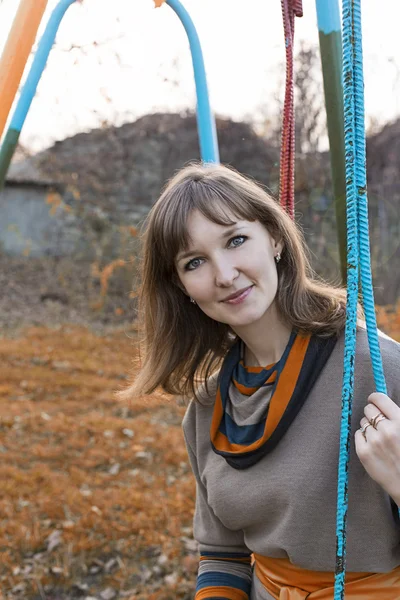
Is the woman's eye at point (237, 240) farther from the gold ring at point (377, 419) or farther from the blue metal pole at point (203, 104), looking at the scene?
the blue metal pole at point (203, 104)

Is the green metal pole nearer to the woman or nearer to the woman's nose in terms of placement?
the woman

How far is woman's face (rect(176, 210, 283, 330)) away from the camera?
1289mm

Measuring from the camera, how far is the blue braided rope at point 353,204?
1026 mm

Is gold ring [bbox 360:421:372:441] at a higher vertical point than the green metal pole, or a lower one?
lower

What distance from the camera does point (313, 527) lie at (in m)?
1.27

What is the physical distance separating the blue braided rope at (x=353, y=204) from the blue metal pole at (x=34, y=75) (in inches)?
34.8

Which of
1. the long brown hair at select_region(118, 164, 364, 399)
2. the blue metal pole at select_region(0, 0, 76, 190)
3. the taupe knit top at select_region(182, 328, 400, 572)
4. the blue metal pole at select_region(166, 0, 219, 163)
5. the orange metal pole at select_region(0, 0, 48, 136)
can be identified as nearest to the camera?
the taupe knit top at select_region(182, 328, 400, 572)

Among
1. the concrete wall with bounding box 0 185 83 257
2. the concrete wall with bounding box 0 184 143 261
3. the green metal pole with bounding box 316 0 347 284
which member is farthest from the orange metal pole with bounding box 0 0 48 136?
the concrete wall with bounding box 0 185 83 257

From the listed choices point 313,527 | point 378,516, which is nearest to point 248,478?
point 313,527

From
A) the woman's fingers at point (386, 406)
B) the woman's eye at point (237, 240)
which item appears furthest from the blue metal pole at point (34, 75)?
the woman's fingers at point (386, 406)

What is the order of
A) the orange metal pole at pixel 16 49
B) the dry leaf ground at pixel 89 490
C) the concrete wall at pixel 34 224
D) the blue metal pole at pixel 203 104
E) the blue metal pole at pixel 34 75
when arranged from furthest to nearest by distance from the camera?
the concrete wall at pixel 34 224
the dry leaf ground at pixel 89 490
the blue metal pole at pixel 203 104
the blue metal pole at pixel 34 75
the orange metal pole at pixel 16 49

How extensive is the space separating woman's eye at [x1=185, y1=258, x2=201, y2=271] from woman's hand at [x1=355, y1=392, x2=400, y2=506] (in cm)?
48

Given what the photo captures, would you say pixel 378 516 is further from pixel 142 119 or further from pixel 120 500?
pixel 142 119

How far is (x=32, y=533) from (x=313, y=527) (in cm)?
212
